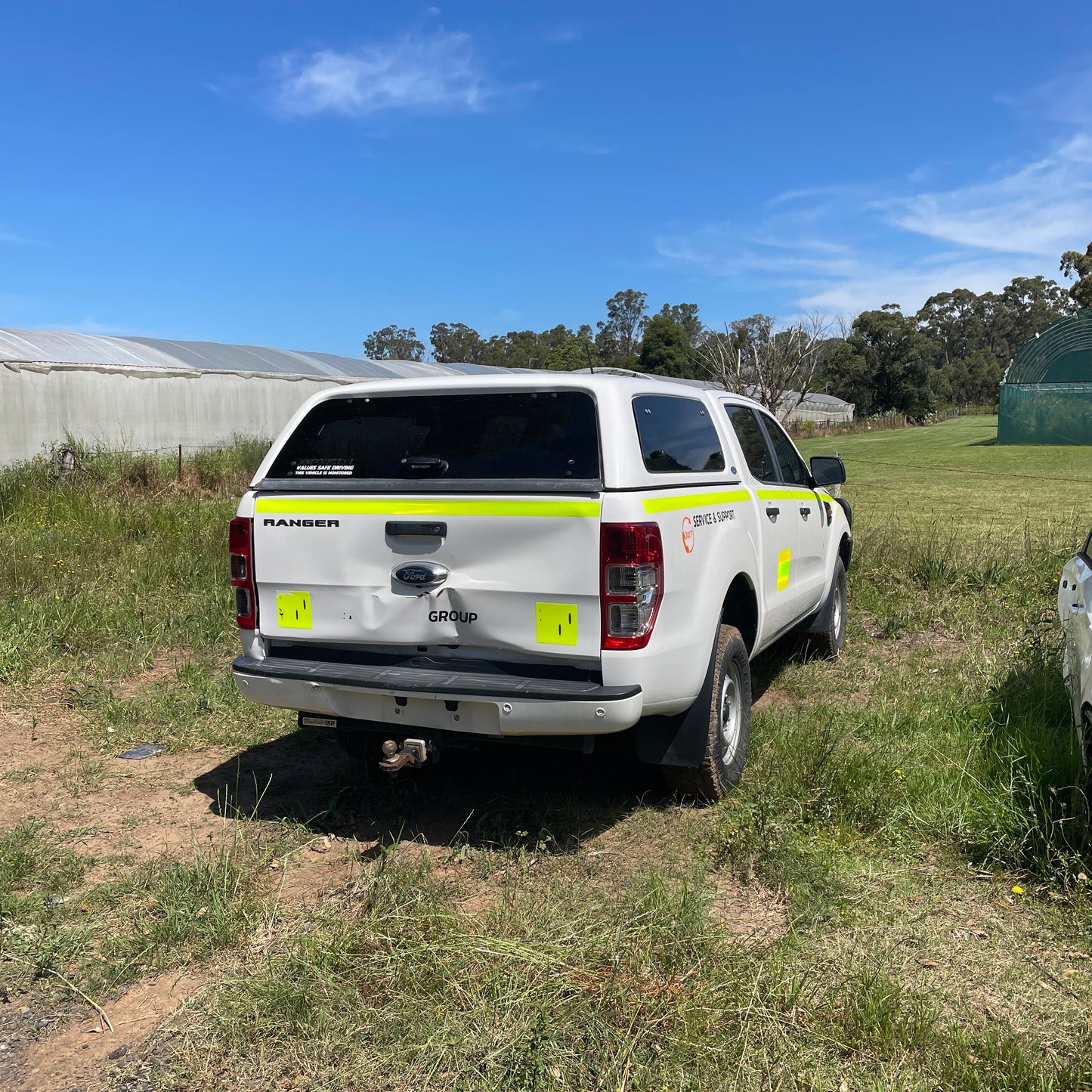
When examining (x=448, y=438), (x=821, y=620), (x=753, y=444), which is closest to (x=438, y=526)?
(x=448, y=438)

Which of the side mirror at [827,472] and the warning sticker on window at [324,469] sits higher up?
the warning sticker on window at [324,469]

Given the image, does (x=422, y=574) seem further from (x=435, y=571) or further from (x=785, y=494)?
(x=785, y=494)

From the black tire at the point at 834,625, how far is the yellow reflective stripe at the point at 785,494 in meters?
0.88

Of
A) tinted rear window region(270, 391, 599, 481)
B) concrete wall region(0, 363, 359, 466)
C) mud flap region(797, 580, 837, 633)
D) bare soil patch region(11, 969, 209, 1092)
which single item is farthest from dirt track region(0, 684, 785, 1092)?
concrete wall region(0, 363, 359, 466)

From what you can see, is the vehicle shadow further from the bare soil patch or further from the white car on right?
the white car on right

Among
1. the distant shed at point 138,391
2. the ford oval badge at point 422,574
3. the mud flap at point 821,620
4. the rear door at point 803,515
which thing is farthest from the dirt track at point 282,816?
the distant shed at point 138,391

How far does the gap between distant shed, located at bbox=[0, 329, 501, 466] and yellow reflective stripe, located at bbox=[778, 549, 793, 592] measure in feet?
51.9

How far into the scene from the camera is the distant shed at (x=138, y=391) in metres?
18.9

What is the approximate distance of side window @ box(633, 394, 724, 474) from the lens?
4246 millimetres

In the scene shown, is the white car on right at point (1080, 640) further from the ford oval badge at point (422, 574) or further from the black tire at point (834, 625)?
the ford oval badge at point (422, 574)

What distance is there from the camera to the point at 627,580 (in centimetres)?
373

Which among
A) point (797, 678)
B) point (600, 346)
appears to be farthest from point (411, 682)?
point (600, 346)

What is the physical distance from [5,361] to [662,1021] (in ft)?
63.0

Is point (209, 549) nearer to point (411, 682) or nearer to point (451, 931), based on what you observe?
point (411, 682)
